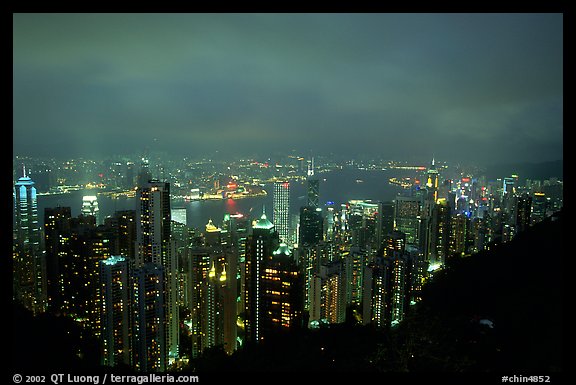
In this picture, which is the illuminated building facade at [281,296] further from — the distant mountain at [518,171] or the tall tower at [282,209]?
the distant mountain at [518,171]

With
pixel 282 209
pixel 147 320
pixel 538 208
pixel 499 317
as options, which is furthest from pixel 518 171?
pixel 147 320

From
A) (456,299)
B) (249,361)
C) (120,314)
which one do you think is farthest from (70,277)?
(456,299)

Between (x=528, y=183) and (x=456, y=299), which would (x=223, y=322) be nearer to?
(x=456, y=299)

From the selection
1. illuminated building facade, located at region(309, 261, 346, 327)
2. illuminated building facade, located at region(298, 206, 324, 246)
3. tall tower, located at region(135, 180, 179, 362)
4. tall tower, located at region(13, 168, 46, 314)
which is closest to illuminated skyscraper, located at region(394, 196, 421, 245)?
illuminated building facade, located at region(298, 206, 324, 246)

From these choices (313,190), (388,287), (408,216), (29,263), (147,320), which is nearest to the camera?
(147,320)

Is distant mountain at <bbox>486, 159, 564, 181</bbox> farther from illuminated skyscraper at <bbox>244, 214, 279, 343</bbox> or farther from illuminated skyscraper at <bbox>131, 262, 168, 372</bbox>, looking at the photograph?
illuminated skyscraper at <bbox>131, 262, 168, 372</bbox>

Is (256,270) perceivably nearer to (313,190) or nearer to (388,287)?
(388,287)

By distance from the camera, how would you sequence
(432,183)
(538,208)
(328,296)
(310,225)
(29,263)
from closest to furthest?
(29,263) → (328,296) → (538,208) → (432,183) → (310,225)
